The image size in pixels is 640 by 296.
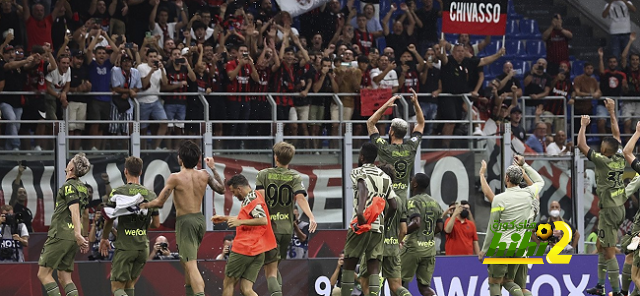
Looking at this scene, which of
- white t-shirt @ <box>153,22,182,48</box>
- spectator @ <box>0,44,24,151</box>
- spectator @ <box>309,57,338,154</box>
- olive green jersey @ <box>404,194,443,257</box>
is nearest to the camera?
olive green jersey @ <box>404,194,443,257</box>

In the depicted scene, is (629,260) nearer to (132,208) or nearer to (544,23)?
(132,208)

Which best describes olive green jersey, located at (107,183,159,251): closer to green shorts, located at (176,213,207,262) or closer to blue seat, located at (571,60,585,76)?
green shorts, located at (176,213,207,262)

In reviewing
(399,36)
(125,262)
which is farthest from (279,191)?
(399,36)

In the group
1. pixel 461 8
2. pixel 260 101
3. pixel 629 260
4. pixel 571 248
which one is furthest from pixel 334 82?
pixel 629 260

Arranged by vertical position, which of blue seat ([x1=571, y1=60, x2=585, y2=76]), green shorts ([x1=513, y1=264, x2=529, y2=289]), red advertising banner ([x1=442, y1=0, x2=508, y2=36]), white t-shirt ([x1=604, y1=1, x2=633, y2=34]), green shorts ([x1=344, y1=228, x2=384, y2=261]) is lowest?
green shorts ([x1=513, y1=264, x2=529, y2=289])

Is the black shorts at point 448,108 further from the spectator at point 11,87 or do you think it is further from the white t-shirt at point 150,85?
the spectator at point 11,87

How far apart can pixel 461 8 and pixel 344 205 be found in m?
5.07

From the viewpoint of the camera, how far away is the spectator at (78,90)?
65.8ft

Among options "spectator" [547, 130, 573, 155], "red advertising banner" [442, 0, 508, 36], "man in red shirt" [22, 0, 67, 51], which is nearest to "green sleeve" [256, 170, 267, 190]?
"man in red shirt" [22, 0, 67, 51]

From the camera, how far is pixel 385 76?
858 inches

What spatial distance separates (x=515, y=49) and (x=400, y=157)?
12.5 metres

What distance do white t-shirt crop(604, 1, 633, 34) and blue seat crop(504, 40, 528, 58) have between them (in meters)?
2.33

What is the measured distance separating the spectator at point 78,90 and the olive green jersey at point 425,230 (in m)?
7.33

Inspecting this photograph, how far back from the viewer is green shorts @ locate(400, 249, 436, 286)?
15.8 metres
